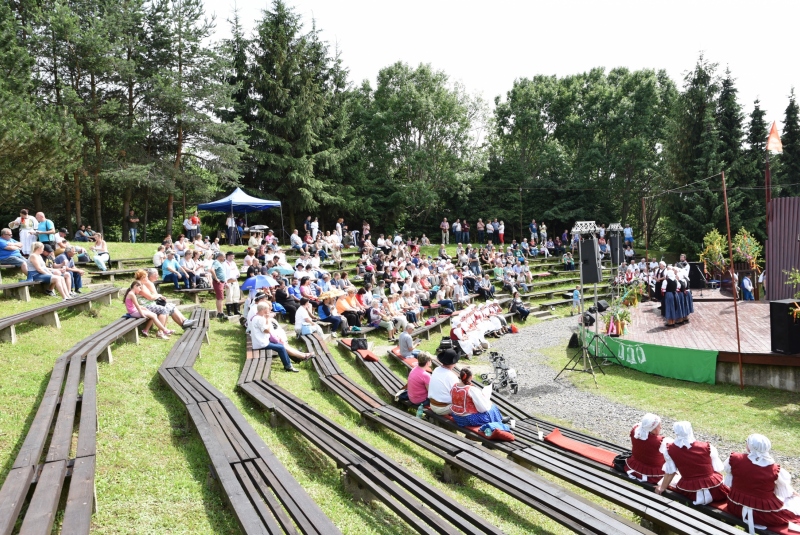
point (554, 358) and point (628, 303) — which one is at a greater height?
point (628, 303)

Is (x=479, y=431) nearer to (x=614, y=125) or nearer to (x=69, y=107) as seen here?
(x=69, y=107)

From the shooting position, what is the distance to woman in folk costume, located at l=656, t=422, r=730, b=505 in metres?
5.16

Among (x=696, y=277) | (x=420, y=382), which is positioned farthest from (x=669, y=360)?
(x=696, y=277)

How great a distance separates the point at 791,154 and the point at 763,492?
35.3 meters

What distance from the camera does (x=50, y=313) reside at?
939 centimetres

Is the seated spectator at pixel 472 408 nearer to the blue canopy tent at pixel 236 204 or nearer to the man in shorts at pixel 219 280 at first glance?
the man in shorts at pixel 219 280

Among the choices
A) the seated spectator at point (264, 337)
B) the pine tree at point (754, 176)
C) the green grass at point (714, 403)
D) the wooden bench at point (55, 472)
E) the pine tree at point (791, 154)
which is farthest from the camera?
the pine tree at point (791, 154)

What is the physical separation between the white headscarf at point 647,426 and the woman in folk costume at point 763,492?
0.85 m

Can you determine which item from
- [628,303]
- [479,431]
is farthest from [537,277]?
[479,431]

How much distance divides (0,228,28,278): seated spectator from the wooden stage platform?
14.6 m

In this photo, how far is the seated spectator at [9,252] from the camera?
12125 mm

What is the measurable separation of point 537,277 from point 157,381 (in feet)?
68.2

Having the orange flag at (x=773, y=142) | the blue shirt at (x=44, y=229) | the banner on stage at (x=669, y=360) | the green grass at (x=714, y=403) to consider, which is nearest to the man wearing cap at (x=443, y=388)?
the green grass at (x=714, y=403)

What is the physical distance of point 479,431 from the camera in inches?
264
